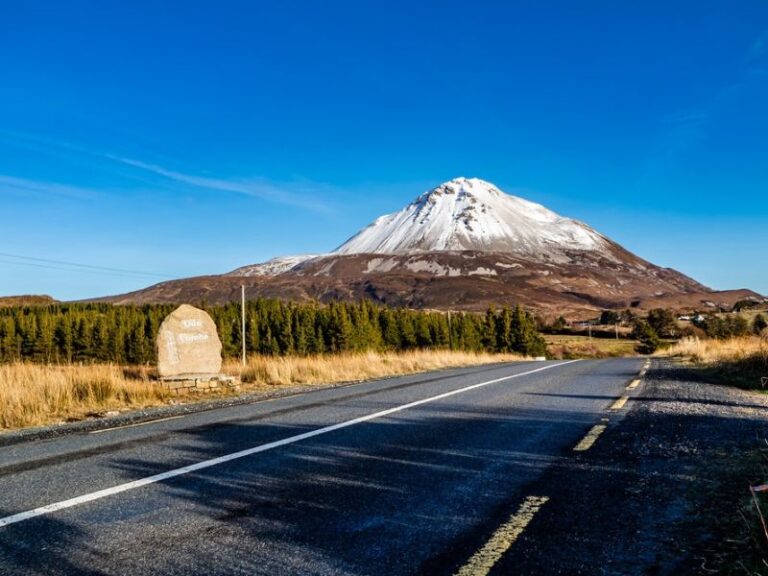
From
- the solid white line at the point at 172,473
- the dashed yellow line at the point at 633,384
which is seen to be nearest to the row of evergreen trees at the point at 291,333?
the dashed yellow line at the point at 633,384

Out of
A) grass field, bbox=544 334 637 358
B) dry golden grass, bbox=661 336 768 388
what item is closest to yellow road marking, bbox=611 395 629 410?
dry golden grass, bbox=661 336 768 388

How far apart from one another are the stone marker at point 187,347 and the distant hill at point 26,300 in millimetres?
139416

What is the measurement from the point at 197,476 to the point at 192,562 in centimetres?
195

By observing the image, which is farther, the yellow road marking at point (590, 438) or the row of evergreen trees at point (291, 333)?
the row of evergreen trees at point (291, 333)

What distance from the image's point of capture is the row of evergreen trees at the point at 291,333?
73.4 metres

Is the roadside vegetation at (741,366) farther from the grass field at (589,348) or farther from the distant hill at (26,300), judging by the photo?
the distant hill at (26,300)

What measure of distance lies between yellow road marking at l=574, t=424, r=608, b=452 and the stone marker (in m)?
10.1

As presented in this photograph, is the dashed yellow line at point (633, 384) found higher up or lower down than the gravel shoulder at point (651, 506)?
lower down

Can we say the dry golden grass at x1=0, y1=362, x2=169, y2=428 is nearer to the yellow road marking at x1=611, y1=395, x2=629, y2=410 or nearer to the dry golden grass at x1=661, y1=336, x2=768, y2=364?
the yellow road marking at x1=611, y1=395, x2=629, y2=410

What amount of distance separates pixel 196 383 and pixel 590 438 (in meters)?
10.4

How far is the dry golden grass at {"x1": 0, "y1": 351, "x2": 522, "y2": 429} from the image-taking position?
10.0 meters

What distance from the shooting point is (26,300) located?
481ft

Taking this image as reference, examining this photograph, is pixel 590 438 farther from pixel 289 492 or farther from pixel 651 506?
pixel 289 492

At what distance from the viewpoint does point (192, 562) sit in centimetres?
321
